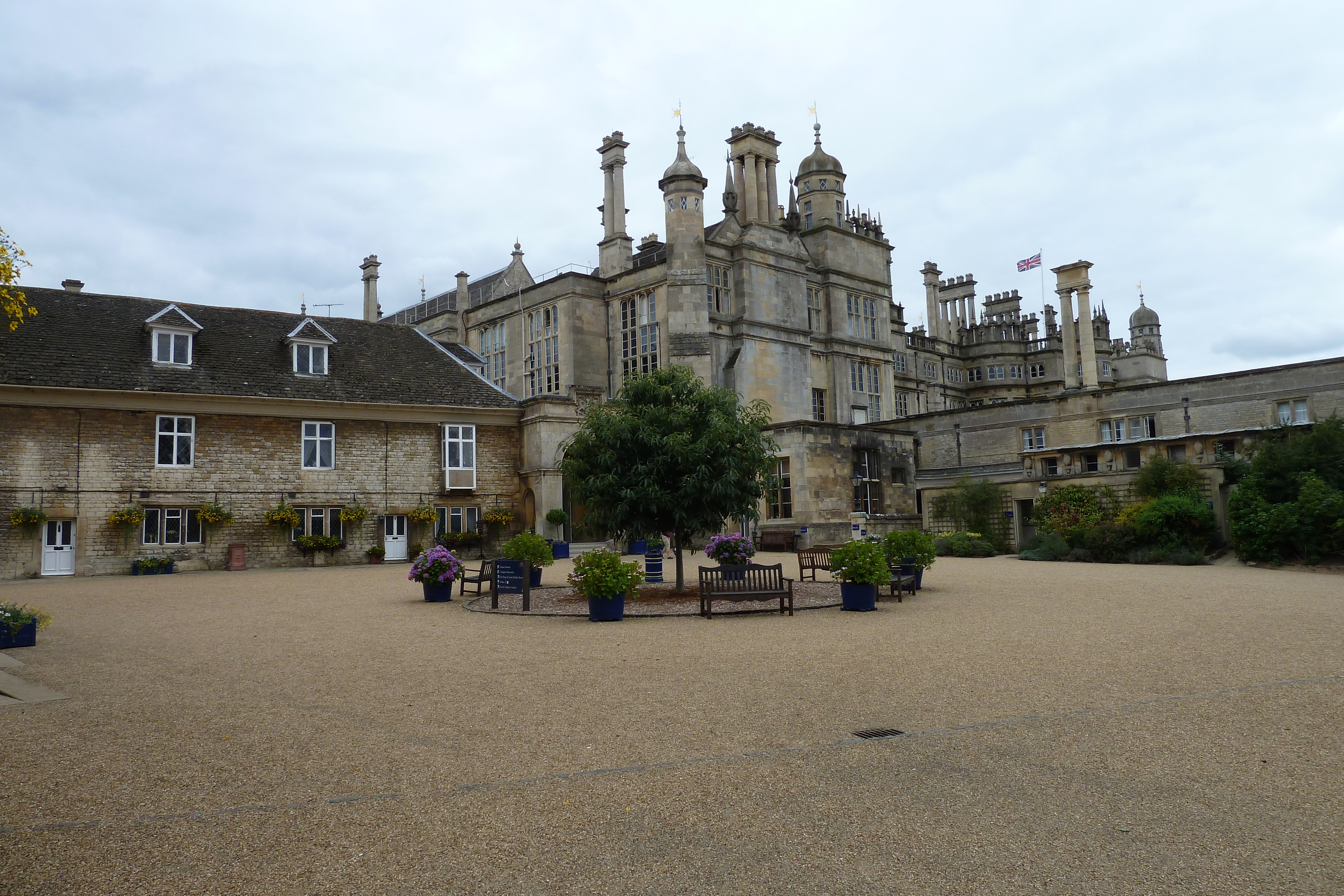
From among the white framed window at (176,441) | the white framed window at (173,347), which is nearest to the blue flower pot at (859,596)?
the white framed window at (176,441)

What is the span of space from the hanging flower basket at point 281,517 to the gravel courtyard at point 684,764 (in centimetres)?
1627

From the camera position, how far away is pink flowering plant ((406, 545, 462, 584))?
1745 centimetres

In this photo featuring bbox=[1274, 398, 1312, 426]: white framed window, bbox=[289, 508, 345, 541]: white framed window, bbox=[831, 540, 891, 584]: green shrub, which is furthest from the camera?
bbox=[1274, 398, 1312, 426]: white framed window

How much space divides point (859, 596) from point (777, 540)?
1891 centimetres

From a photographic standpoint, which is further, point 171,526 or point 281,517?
point 281,517

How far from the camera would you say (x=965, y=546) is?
3128 centimetres

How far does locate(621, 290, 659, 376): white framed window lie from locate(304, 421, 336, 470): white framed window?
45.5 ft

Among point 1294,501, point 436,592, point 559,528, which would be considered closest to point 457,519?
point 559,528

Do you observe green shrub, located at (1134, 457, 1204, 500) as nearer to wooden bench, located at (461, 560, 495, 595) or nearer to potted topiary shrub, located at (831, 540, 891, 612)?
potted topiary shrub, located at (831, 540, 891, 612)

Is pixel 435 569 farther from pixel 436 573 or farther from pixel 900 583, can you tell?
pixel 900 583

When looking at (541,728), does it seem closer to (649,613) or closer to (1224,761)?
(1224,761)

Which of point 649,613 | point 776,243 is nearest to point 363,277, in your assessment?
point 776,243

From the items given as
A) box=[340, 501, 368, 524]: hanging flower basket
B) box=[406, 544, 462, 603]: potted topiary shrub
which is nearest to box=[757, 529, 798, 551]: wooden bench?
box=[340, 501, 368, 524]: hanging flower basket

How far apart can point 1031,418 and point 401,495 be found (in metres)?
26.5
